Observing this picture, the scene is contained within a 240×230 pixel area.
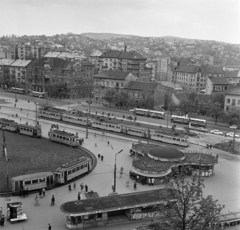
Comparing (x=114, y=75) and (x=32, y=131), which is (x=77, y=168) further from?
(x=114, y=75)

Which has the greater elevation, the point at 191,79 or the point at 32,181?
the point at 191,79

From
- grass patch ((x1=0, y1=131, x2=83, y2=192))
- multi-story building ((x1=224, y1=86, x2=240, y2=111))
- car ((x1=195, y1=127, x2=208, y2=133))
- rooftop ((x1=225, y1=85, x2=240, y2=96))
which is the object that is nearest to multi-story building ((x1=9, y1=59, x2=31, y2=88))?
grass patch ((x1=0, y1=131, x2=83, y2=192))

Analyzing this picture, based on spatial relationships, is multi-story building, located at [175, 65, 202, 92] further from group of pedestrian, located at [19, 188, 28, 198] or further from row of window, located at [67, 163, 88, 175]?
group of pedestrian, located at [19, 188, 28, 198]

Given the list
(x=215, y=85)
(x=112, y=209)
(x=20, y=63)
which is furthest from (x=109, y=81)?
(x=112, y=209)

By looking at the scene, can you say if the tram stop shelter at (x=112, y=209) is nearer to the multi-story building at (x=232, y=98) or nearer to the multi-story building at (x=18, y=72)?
the multi-story building at (x=232, y=98)

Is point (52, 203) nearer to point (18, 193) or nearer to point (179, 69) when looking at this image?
point (18, 193)

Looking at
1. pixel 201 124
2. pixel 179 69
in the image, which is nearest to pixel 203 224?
pixel 201 124

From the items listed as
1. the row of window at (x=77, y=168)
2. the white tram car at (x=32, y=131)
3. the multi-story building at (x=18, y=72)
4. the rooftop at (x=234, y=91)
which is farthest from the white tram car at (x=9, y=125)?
the multi-story building at (x=18, y=72)
